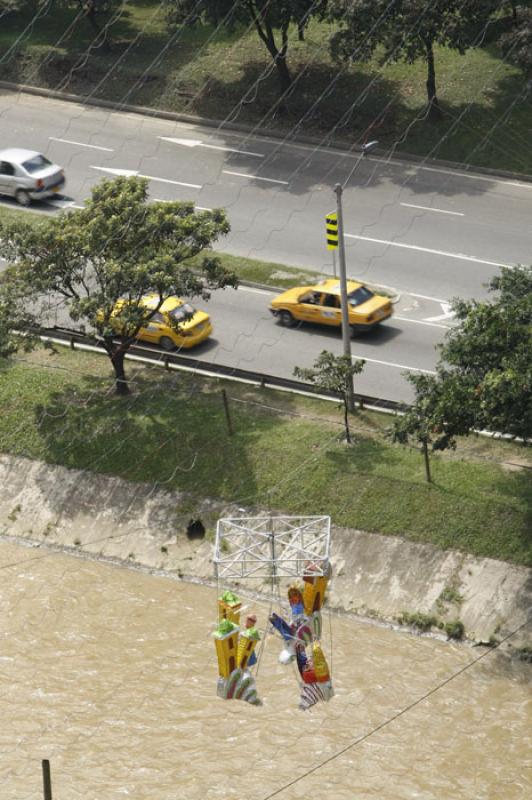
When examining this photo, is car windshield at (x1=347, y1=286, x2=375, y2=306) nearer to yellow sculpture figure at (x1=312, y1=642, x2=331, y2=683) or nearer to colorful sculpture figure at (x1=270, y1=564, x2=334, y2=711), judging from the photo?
colorful sculpture figure at (x1=270, y1=564, x2=334, y2=711)

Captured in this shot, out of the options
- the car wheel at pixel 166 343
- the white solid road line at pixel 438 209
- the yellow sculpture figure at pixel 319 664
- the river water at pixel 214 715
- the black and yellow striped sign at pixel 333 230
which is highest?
the black and yellow striped sign at pixel 333 230

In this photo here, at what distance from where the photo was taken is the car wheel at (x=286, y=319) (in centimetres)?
3245

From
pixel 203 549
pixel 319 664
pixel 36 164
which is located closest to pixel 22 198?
pixel 36 164

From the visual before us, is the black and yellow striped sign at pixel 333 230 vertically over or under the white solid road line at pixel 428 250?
over

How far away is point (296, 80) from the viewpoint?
42.5 meters

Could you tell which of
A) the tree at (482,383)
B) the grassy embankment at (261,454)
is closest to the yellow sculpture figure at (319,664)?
the tree at (482,383)

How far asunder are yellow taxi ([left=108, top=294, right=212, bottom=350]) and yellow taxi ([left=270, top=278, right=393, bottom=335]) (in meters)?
1.91

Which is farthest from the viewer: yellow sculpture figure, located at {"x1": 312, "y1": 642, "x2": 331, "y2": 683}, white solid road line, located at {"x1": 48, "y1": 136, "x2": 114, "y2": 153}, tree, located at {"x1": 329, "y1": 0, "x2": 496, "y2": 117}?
white solid road line, located at {"x1": 48, "y1": 136, "x2": 114, "y2": 153}

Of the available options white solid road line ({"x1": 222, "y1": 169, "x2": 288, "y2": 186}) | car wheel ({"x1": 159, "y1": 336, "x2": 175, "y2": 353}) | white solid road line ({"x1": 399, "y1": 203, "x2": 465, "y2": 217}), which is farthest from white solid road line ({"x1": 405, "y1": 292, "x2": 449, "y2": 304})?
white solid road line ({"x1": 222, "y1": 169, "x2": 288, "y2": 186})

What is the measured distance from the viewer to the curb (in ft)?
128

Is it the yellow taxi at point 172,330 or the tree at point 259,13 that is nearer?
the yellow taxi at point 172,330

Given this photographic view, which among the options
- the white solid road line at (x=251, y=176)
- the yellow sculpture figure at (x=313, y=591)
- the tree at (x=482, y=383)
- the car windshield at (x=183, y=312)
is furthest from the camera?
the white solid road line at (x=251, y=176)

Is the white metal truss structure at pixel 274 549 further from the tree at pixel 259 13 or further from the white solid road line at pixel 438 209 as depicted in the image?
the tree at pixel 259 13

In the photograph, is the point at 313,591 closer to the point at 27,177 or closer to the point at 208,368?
the point at 208,368
